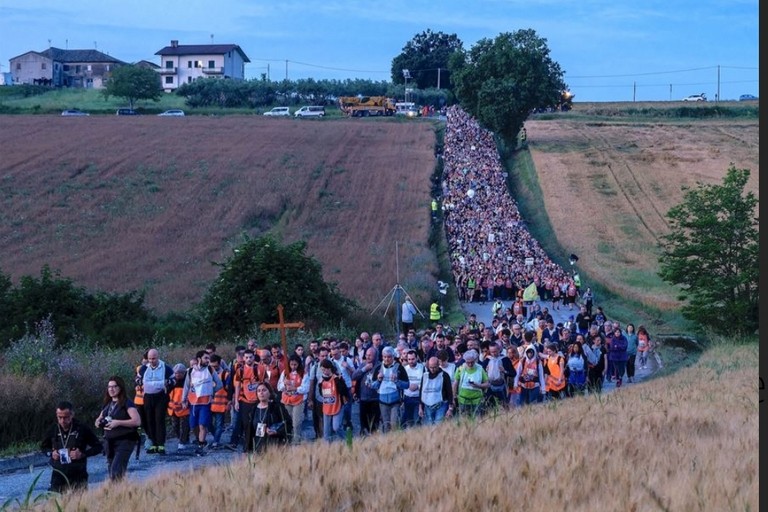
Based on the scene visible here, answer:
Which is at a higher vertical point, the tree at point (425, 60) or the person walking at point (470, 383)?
the tree at point (425, 60)

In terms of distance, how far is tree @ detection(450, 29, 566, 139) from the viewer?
76250 mm

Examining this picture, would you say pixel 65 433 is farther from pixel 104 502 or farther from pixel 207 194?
pixel 207 194

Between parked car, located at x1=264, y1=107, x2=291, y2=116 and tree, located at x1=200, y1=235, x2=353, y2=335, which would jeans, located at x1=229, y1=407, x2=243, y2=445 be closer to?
tree, located at x1=200, y1=235, x2=353, y2=335

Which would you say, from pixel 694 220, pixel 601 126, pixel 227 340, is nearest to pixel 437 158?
pixel 601 126

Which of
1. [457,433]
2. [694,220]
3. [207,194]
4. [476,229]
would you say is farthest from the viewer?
[207,194]

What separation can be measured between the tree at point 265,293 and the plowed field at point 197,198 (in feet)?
12.5

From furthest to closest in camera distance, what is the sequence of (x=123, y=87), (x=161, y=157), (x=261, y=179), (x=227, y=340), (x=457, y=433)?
(x=123, y=87)
(x=161, y=157)
(x=261, y=179)
(x=227, y=340)
(x=457, y=433)

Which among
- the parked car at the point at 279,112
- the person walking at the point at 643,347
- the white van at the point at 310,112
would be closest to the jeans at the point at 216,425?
the person walking at the point at 643,347

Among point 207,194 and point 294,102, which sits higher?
point 294,102

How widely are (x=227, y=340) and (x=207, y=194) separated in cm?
2927

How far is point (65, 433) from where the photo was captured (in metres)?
10.6

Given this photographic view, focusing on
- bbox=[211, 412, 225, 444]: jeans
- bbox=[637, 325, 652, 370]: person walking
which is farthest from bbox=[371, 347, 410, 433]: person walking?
bbox=[637, 325, 652, 370]: person walking

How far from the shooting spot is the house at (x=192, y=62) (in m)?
140

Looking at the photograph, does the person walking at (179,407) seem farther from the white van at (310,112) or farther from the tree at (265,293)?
the white van at (310,112)
